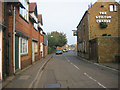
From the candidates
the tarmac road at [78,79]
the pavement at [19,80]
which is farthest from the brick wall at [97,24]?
the pavement at [19,80]

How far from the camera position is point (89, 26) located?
776 inches

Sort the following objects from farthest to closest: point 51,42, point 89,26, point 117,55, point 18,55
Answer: point 51,42
point 89,26
point 117,55
point 18,55

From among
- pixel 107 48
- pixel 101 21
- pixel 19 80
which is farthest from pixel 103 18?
pixel 19 80

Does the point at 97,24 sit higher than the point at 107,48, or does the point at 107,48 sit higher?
the point at 97,24

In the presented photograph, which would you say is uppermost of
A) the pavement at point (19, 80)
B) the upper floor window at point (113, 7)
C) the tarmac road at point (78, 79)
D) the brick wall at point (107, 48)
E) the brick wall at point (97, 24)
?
the upper floor window at point (113, 7)

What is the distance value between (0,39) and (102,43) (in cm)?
1273

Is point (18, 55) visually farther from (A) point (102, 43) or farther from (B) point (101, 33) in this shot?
(B) point (101, 33)

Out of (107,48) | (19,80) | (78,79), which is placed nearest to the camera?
(19,80)

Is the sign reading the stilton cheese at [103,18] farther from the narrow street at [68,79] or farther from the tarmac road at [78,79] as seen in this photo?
the narrow street at [68,79]

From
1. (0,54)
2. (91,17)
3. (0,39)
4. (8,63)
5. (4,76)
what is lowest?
(4,76)

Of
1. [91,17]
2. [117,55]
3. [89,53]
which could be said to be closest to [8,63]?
[117,55]

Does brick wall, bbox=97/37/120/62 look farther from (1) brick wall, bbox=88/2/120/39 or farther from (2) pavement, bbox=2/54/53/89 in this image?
(2) pavement, bbox=2/54/53/89

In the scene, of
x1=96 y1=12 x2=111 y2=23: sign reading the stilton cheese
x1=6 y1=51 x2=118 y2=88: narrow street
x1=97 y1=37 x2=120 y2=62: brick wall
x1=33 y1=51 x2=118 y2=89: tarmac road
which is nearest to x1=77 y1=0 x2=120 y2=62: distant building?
x1=96 y1=12 x2=111 y2=23: sign reading the stilton cheese

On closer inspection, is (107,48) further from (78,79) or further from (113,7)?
(78,79)
